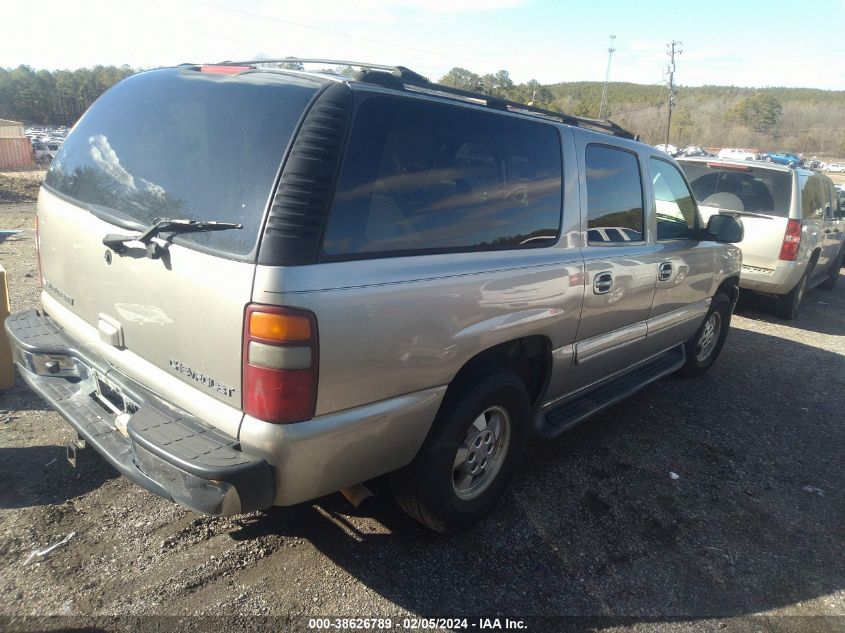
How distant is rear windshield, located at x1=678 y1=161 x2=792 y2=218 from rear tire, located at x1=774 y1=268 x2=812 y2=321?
1212 millimetres

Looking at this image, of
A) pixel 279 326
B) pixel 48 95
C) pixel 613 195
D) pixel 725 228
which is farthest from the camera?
pixel 48 95

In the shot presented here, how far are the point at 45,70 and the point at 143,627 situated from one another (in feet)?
338

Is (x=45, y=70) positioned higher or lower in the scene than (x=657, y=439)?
higher

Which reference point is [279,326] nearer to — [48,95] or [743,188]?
[743,188]

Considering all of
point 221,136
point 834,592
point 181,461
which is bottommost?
point 834,592

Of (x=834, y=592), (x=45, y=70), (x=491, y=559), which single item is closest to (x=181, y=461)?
(x=491, y=559)

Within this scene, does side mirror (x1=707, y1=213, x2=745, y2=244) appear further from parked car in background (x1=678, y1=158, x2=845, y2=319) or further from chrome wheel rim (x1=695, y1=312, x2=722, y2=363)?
parked car in background (x1=678, y1=158, x2=845, y2=319)

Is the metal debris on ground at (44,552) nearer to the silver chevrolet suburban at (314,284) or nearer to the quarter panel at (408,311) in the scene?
the silver chevrolet suburban at (314,284)

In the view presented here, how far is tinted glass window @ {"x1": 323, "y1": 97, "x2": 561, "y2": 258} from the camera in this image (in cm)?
215

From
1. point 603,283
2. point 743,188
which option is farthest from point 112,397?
point 743,188

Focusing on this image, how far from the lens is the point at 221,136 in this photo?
2.26 m

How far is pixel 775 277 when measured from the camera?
748cm

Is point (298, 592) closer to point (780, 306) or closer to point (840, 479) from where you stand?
point (840, 479)

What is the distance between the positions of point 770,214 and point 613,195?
500 centimetres
